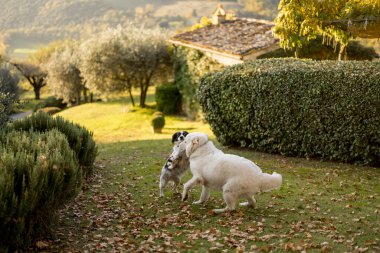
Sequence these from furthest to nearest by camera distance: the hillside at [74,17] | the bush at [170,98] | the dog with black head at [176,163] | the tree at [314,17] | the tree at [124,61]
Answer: the hillside at [74,17], the tree at [124,61], the bush at [170,98], the tree at [314,17], the dog with black head at [176,163]

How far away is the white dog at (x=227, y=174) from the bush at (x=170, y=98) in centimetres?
2659

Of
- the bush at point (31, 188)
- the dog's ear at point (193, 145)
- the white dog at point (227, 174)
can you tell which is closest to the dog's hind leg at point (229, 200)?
the white dog at point (227, 174)

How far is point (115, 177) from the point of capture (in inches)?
562

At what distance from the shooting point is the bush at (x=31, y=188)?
23.8ft

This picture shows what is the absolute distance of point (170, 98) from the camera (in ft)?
120

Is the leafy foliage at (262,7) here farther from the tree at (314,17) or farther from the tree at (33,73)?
the tree at (314,17)

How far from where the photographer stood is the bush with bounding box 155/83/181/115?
3659 centimetres

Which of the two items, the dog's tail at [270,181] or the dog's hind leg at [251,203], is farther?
the dog's hind leg at [251,203]

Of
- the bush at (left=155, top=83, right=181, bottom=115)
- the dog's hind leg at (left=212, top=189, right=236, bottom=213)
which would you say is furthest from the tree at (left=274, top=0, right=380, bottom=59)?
the bush at (left=155, top=83, right=181, bottom=115)

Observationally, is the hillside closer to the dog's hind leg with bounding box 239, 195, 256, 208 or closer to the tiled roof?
the tiled roof

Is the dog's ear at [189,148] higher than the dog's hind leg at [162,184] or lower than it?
higher

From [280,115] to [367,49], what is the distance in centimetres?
1624

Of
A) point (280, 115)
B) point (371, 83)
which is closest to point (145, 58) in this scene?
point (280, 115)

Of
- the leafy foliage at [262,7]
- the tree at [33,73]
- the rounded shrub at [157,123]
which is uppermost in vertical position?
the leafy foliage at [262,7]
